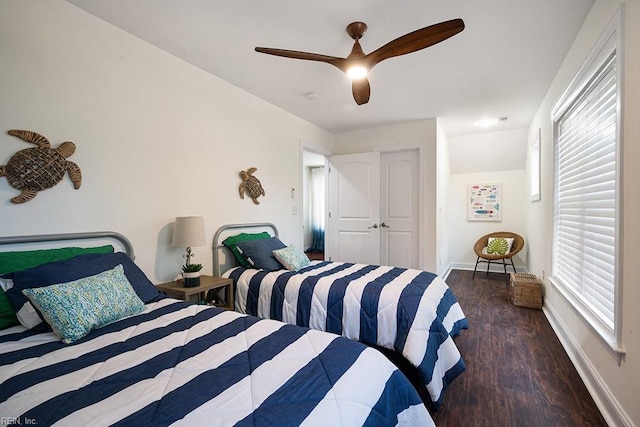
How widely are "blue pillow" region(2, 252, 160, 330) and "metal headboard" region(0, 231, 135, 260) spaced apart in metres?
0.25

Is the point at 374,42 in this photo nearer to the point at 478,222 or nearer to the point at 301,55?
the point at 301,55

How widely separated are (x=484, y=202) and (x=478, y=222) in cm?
41

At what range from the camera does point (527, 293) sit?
3727mm

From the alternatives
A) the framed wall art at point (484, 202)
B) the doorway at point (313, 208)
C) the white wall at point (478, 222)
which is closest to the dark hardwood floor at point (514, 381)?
the white wall at point (478, 222)

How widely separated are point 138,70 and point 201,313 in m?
1.95

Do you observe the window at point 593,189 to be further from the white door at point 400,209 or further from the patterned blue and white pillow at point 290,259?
the patterned blue and white pillow at point 290,259

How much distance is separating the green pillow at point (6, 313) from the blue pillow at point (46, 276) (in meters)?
0.02

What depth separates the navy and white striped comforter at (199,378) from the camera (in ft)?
2.86

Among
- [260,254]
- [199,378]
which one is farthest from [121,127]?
[199,378]

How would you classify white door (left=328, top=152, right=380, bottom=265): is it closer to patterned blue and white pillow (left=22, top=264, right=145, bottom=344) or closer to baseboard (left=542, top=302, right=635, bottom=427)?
baseboard (left=542, top=302, right=635, bottom=427)

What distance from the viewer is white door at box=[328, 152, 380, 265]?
466cm

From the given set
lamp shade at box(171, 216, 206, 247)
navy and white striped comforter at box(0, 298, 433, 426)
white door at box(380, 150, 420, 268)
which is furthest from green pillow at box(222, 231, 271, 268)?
white door at box(380, 150, 420, 268)

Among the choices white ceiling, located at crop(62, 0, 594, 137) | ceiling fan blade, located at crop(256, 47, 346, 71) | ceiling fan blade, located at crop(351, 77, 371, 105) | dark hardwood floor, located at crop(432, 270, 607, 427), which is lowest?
dark hardwood floor, located at crop(432, 270, 607, 427)

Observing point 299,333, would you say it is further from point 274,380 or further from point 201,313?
point 201,313
